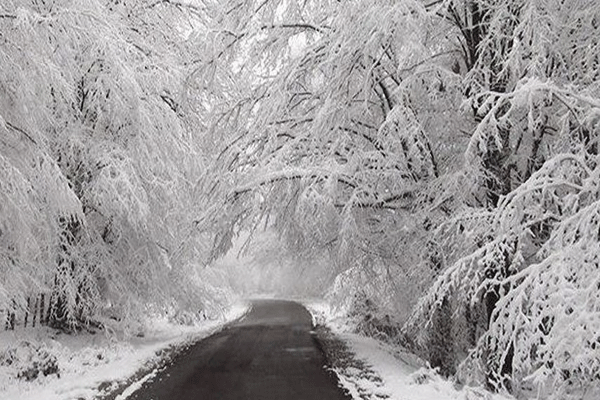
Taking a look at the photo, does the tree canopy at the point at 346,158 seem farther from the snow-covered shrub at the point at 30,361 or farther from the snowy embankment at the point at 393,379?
the snow-covered shrub at the point at 30,361

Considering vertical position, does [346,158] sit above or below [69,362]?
above

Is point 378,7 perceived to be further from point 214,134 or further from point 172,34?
point 172,34

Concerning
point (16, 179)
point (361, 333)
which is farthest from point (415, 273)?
point (361, 333)

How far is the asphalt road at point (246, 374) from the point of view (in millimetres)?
10148

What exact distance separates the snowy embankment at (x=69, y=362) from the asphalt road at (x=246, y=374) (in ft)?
2.43

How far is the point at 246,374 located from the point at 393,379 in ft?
9.86

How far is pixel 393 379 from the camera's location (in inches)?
451

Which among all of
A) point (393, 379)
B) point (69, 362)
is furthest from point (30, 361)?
point (393, 379)

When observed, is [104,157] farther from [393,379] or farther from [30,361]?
[393,379]

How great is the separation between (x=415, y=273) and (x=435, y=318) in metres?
1.83

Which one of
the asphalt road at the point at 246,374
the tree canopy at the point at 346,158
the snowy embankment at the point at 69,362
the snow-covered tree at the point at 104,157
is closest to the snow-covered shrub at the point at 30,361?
the snowy embankment at the point at 69,362

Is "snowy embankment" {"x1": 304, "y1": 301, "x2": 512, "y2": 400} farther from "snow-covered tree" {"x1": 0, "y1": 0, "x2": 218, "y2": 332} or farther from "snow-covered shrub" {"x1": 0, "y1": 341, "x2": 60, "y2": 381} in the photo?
"snow-covered shrub" {"x1": 0, "y1": 341, "x2": 60, "y2": 381}

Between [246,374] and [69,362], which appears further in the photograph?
[69,362]

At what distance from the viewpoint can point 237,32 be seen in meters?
11.3
